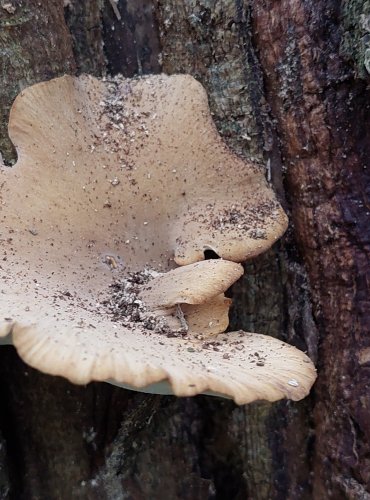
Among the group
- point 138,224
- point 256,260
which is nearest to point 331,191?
point 256,260

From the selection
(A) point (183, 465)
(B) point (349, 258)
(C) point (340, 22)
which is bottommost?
(A) point (183, 465)

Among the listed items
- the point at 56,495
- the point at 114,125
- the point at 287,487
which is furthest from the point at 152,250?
the point at 287,487

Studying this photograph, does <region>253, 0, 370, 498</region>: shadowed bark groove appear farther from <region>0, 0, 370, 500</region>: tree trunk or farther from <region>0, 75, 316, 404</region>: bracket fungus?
<region>0, 75, 316, 404</region>: bracket fungus

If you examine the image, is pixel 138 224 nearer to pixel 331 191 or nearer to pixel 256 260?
pixel 256 260

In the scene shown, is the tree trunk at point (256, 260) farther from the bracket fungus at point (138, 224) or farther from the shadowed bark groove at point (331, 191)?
the bracket fungus at point (138, 224)

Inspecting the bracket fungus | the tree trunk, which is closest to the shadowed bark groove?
the tree trunk

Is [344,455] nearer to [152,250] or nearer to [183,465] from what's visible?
[183,465]

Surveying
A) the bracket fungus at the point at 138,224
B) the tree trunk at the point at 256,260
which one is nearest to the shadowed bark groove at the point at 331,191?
the tree trunk at the point at 256,260
